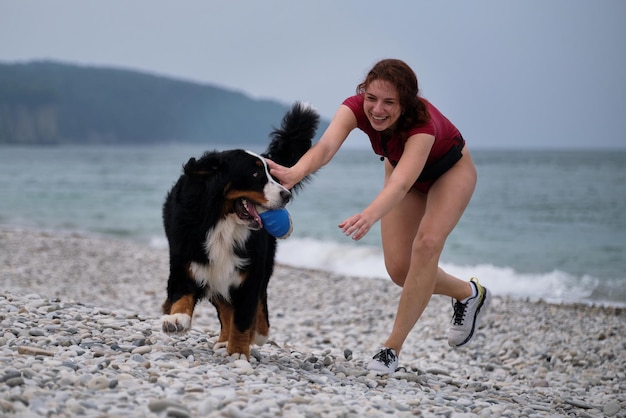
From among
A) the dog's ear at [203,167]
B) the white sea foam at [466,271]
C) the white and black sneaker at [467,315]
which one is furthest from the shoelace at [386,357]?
the white sea foam at [466,271]

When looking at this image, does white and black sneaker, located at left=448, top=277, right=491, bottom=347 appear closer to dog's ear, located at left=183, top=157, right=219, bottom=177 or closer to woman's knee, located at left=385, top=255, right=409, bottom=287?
woman's knee, located at left=385, top=255, right=409, bottom=287

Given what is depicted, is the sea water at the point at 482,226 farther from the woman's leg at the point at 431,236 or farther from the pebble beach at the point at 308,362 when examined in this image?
the pebble beach at the point at 308,362

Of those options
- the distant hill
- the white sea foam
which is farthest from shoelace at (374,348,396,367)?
the distant hill

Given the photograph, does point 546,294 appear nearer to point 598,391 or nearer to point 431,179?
point 598,391

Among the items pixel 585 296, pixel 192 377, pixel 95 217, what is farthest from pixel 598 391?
pixel 95 217

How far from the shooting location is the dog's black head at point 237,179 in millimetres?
3869

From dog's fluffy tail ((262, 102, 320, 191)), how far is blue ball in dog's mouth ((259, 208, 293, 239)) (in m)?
0.73

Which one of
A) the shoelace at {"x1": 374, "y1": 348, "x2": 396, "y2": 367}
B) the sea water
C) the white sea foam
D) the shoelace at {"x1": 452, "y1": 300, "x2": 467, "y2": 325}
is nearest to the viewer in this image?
the shoelace at {"x1": 374, "y1": 348, "x2": 396, "y2": 367}

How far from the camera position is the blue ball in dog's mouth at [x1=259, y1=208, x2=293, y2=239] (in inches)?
155

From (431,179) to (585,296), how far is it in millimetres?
7299

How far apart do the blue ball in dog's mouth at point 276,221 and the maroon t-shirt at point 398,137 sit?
29.1 inches

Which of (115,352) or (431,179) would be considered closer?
(115,352)

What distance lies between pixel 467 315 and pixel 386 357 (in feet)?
2.75

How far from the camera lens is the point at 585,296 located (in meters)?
10.8
